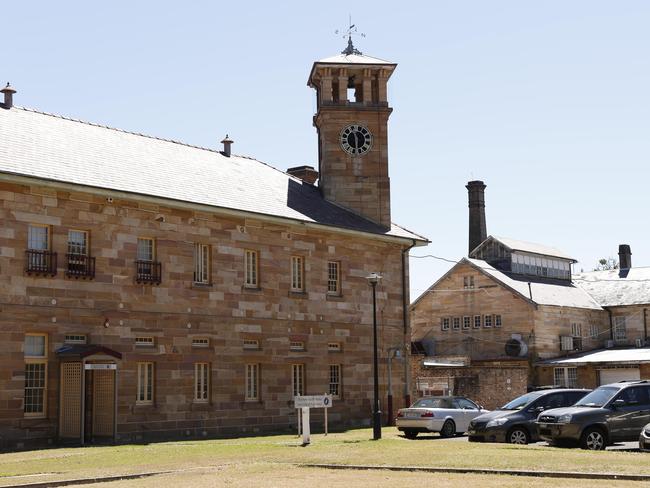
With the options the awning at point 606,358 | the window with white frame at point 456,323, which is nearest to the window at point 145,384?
the awning at point 606,358

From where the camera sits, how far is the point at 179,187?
3488 cm

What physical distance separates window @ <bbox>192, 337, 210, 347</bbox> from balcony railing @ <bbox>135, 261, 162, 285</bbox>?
8.24ft

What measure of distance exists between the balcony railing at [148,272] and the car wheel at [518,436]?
12.9 meters

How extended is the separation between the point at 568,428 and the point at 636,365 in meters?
35.2

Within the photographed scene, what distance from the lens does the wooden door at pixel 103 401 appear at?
30.7 meters

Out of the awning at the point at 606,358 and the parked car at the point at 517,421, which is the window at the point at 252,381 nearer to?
the parked car at the point at 517,421

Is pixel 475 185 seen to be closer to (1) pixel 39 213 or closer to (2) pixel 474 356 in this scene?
(2) pixel 474 356

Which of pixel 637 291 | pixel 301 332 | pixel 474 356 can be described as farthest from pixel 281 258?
pixel 637 291

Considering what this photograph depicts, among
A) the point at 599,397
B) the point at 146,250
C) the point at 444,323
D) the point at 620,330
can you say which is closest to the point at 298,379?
the point at 146,250

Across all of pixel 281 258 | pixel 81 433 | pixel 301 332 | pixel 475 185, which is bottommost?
pixel 81 433

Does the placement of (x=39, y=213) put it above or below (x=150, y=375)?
above

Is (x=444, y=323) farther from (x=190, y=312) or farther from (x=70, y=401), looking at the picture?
(x=70, y=401)

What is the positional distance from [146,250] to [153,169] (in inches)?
150

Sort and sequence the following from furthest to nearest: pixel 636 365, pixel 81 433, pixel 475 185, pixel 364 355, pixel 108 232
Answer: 1. pixel 475 185
2. pixel 636 365
3. pixel 364 355
4. pixel 108 232
5. pixel 81 433
